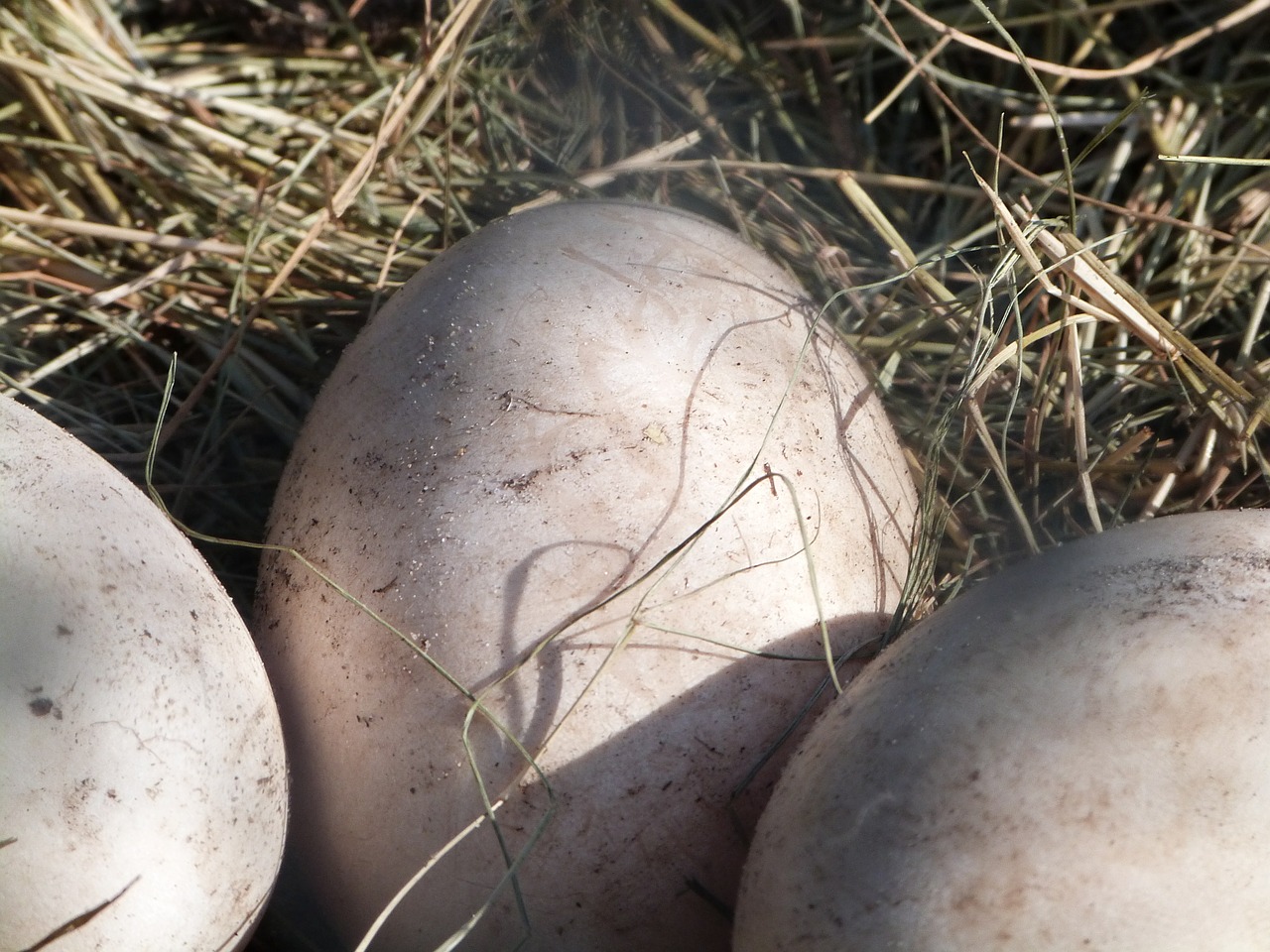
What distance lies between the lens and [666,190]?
6.09 feet

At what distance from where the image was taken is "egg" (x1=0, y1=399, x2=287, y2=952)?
0.97m

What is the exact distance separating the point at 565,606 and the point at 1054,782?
46cm

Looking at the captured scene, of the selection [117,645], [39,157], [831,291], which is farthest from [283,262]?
[117,645]

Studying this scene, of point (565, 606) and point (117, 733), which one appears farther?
point (565, 606)

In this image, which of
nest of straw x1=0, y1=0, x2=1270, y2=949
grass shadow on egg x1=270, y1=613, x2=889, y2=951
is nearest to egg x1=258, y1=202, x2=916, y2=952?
grass shadow on egg x1=270, y1=613, x2=889, y2=951

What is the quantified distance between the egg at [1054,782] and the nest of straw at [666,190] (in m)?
0.45

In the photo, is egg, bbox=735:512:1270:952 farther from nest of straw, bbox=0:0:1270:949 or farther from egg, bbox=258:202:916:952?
nest of straw, bbox=0:0:1270:949

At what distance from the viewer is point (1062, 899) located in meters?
0.88

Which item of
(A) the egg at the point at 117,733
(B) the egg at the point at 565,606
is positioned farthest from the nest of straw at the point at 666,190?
(A) the egg at the point at 117,733

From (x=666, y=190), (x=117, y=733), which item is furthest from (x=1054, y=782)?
(x=666, y=190)

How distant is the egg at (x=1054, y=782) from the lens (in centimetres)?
88

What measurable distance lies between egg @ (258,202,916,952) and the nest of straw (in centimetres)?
35

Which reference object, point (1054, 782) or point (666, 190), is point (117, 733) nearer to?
point (1054, 782)

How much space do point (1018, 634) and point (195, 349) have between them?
1356mm
